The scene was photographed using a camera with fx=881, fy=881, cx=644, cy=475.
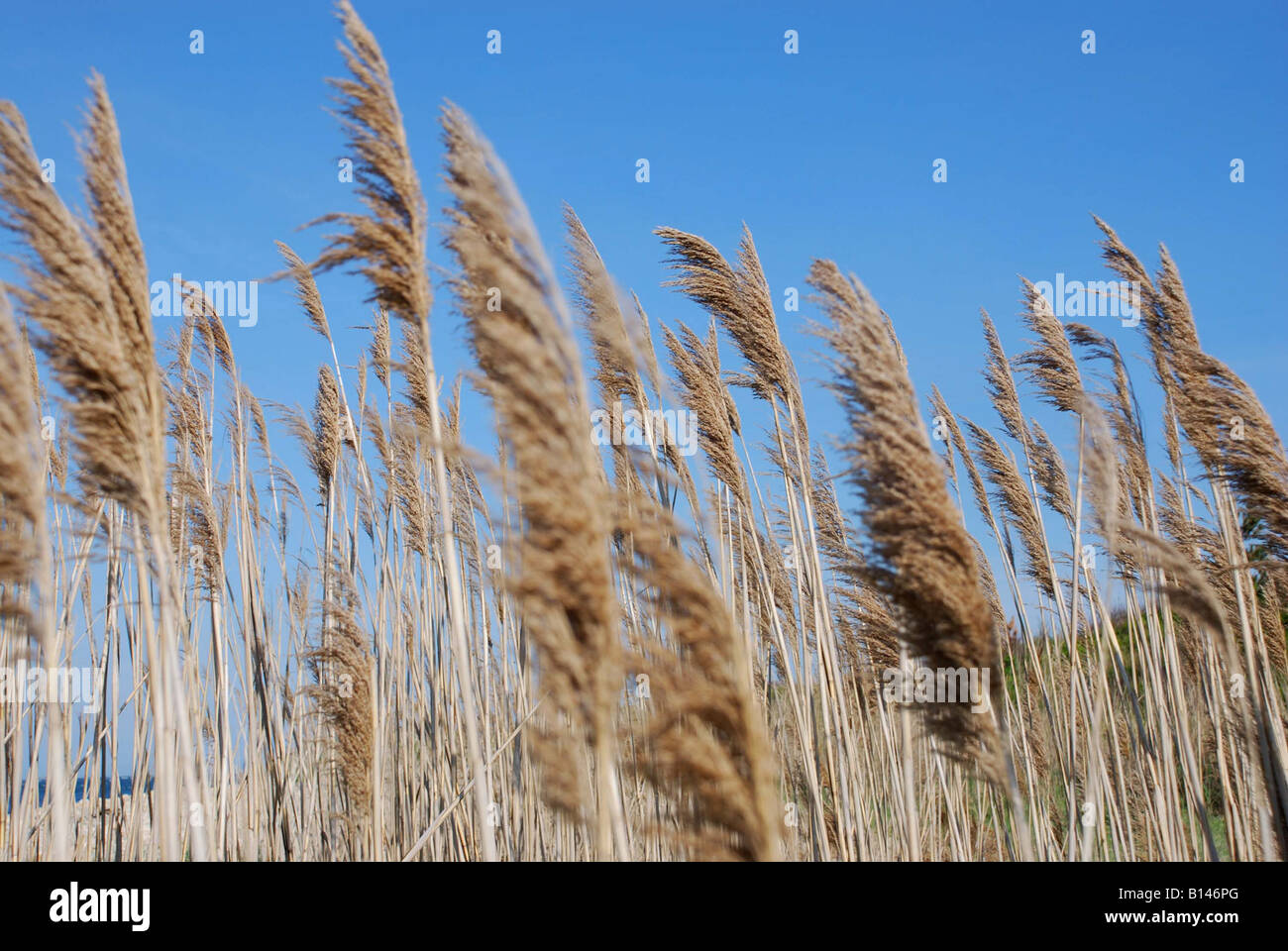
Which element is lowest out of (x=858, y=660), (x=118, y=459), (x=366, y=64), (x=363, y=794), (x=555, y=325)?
(x=363, y=794)

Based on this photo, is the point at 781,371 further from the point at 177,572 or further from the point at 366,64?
the point at 177,572

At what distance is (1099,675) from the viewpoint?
12.0ft

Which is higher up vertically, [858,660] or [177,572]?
[177,572]

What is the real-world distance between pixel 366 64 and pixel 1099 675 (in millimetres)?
3603

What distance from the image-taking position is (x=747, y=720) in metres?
2.39

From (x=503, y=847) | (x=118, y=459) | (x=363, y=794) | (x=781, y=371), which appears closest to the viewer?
(x=118, y=459)

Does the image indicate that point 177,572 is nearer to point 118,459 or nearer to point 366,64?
point 118,459
